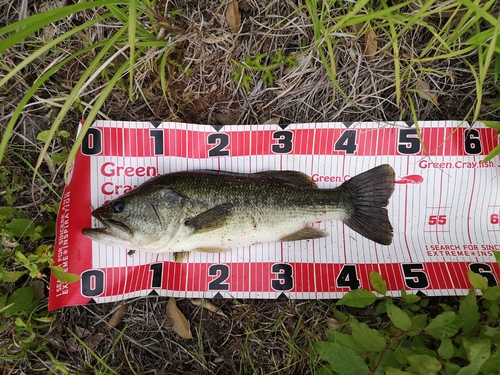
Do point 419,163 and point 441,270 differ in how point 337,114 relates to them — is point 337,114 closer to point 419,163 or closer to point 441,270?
point 419,163

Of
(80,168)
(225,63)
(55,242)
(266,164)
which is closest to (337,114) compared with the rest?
(266,164)

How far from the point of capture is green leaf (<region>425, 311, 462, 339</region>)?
2.29m

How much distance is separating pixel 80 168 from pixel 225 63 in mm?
1530

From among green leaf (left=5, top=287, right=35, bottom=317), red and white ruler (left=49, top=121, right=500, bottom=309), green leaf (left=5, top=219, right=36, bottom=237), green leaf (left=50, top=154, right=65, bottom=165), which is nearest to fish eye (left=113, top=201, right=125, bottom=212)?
red and white ruler (left=49, top=121, right=500, bottom=309)

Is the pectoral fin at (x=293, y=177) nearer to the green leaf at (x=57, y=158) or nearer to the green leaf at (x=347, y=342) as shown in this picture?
the green leaf at (x=347, y=342)

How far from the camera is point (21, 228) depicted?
9.82 ft

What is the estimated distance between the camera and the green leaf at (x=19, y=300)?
2939mm

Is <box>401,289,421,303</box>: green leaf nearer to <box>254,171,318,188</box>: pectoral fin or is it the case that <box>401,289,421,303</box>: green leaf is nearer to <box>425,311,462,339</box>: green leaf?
<box>425,311,462,339</box>: green leaf

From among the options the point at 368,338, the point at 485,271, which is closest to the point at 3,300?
the point at 368,338

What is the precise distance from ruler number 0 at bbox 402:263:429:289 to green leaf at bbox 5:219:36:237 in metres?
3.15

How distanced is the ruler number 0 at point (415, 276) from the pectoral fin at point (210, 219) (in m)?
1.61

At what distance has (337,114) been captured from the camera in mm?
3188

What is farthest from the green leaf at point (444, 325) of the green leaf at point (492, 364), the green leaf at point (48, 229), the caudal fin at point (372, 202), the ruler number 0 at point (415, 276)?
the green leaf at point (48, 229)

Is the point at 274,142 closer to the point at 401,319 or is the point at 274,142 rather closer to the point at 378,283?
the point at 378,283
